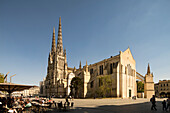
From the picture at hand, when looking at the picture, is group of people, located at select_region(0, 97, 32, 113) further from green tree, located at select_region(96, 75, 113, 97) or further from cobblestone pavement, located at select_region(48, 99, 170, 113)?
green tree, located at select_region(96, 75, 113, 97)

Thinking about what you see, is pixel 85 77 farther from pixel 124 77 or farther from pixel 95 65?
pixel 124 77

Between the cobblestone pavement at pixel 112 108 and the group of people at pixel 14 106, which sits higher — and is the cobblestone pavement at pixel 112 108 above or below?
below

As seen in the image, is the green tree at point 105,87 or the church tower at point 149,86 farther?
the church tower at point 149,86

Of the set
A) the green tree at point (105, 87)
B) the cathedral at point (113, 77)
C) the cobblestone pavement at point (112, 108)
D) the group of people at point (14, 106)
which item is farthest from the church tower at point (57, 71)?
the group of people at point (14, 106)

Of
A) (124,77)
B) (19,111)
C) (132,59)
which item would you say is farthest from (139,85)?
(19,111)

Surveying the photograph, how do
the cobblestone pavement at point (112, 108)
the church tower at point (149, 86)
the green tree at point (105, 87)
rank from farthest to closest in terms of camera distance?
the church tower at point (149, 86)
the green tree at point (105, 87)
the cobblestone pavement at point (112, 108)

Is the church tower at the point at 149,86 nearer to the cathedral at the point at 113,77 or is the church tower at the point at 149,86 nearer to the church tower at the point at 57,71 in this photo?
the cathedral at the point at 113,77

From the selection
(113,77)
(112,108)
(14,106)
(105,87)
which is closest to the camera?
(14,106)

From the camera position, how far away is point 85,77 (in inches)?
1783

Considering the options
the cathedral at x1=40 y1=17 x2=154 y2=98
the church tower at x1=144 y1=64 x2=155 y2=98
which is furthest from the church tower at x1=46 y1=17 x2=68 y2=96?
the church tower at x1=144 y1=64 x2=155 y2=98

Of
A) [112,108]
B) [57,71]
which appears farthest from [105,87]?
[57,71]

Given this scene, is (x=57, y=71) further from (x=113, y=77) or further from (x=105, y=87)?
(x=113, y=77)

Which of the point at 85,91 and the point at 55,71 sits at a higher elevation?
the point at 55,71

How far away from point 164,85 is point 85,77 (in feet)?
154
